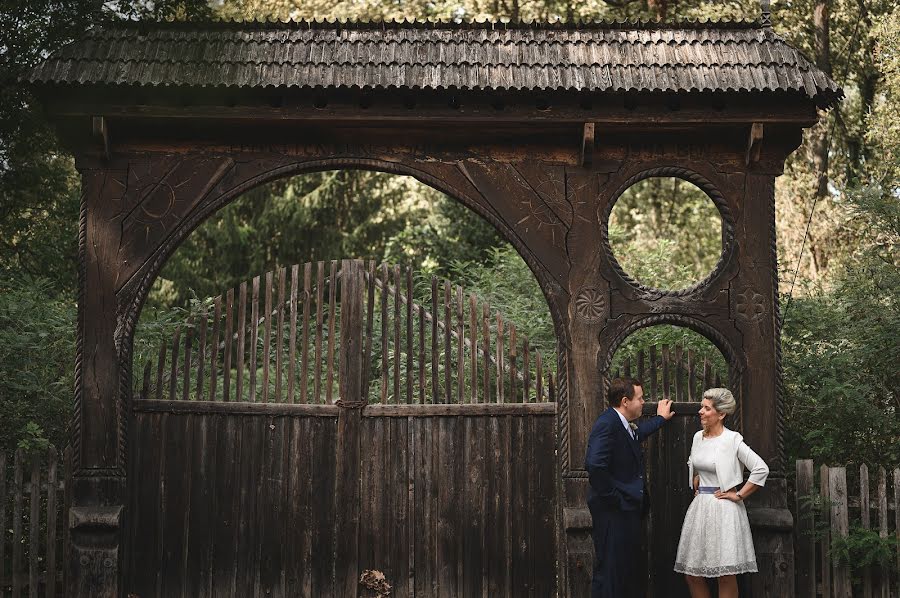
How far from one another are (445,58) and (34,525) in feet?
16.0

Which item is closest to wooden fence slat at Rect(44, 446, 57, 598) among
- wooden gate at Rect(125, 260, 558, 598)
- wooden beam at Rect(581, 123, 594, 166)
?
wooden gate at Rect(125, 260, 558, 598)

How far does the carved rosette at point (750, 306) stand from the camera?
328 inches

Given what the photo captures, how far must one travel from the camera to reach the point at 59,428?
9680 mm

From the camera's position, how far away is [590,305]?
834cm

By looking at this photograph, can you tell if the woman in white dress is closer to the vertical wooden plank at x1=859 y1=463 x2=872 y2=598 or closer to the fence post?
the fence post

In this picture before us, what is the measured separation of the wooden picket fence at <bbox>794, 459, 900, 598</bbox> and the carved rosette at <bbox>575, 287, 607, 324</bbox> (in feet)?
6.84

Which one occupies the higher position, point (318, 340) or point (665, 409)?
point (318, 340)

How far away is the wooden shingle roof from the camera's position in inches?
315

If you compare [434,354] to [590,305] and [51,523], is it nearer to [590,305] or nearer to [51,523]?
[590,305]

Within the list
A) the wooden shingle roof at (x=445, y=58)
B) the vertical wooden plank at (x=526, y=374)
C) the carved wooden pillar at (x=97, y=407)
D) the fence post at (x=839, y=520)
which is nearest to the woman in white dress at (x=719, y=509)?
the fence post at (x=839, y=520)

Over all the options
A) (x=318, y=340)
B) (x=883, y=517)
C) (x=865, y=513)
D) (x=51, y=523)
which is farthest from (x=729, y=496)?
(x=51, y=523)

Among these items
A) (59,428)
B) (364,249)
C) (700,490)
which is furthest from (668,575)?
(364,249)

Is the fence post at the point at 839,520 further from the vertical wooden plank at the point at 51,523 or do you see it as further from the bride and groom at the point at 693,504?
the vertical wooden plank at the point at 51,523

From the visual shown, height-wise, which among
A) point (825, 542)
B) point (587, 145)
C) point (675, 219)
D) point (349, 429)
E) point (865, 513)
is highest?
point (675, 219)
